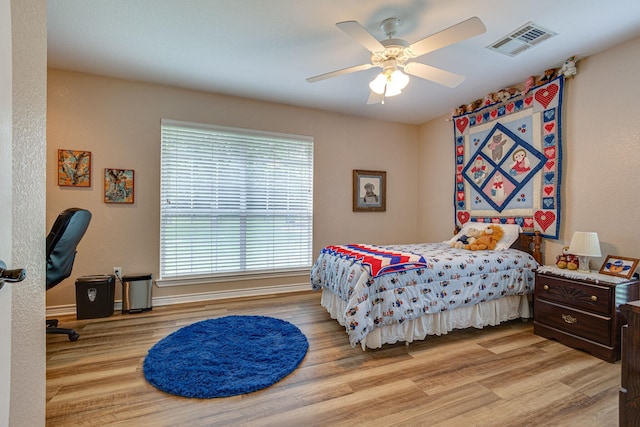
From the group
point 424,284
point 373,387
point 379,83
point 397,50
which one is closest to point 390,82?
point 379,83

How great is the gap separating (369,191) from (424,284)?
7.32 feet

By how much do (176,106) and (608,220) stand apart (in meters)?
4.59

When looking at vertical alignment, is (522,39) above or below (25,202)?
above

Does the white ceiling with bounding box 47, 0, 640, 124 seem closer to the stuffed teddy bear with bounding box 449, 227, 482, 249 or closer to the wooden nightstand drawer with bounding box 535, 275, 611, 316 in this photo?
the stuffed teddy bear with bounding box 449, 227, 482, 249

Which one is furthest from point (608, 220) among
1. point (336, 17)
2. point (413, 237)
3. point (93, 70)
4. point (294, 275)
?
point (93, 70)

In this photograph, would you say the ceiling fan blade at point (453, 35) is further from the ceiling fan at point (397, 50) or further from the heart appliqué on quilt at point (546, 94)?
the heart appliqué on quilt at point (546, 94)

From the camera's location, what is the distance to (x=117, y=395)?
67.2 inches

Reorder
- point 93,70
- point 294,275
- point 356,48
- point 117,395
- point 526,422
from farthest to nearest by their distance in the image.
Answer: point 294,275 < point 93,70 < point 356,48 < point 117,395 < point 526,422

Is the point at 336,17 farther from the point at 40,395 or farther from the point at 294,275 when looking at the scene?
the point at 294,275

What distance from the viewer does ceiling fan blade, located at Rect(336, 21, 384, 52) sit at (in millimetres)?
1689

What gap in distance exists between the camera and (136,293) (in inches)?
121

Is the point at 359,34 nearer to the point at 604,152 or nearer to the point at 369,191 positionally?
the point at 604,152

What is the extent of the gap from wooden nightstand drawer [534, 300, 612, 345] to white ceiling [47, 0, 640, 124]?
90.0 inches

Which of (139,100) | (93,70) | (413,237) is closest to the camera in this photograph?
(93,70)
